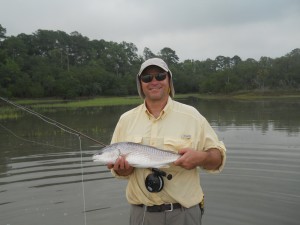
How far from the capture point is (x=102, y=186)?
12.2 meters

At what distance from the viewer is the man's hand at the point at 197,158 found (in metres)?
3.95

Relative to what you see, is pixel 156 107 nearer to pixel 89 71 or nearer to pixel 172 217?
pixel 172 217

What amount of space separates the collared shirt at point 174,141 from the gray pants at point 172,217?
0.09 metres

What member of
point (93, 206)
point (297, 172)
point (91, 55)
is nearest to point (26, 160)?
point (93, 206)

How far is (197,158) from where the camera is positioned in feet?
13.1

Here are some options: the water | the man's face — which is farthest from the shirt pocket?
the water

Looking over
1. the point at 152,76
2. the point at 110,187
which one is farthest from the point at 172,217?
the point at 110,187

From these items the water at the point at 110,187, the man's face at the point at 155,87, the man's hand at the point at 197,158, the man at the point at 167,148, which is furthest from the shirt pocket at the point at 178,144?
the water at the point at 110,187

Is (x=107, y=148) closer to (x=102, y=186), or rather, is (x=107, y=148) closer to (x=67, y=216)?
(x=67, y=216)

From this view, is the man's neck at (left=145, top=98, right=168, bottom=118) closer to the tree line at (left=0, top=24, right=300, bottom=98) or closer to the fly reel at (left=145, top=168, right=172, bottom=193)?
the fly reel at (left=145, top=168, right=172, bottom=193)

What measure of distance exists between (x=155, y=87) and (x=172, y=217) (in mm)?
1486

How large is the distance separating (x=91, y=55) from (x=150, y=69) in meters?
137

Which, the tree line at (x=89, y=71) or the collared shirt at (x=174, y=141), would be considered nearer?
the collared shirt at (x=174, y=141)

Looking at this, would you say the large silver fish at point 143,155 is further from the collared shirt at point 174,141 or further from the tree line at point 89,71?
the tree line at point 89,71
